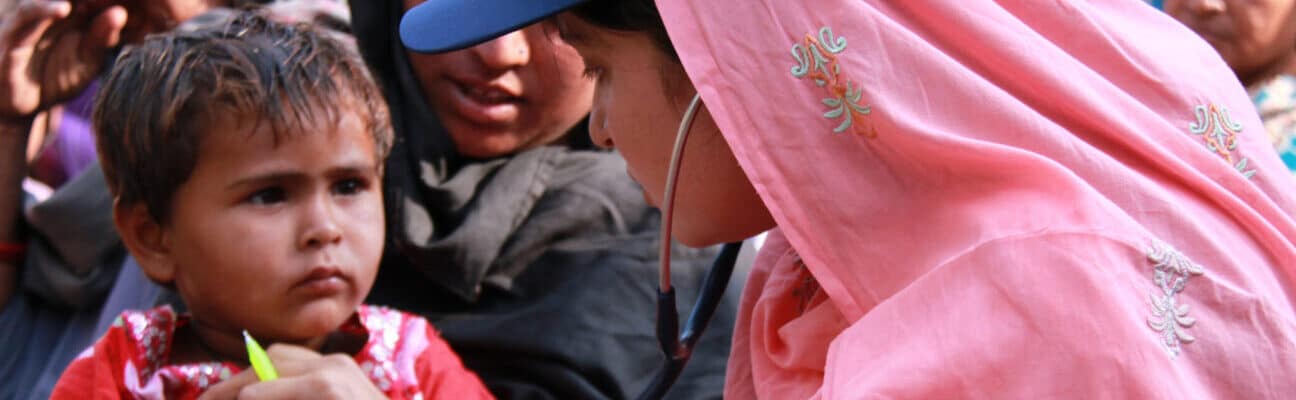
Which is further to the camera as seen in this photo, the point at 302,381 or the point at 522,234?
the point at 522,234

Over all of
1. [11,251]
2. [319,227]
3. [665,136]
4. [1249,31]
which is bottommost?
[11,251]

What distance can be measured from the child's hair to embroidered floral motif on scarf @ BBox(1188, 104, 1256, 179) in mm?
1185

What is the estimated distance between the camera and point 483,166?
8.55 feet

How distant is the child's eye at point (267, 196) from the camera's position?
6.42 feet

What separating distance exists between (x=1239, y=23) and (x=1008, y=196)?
5.78ft

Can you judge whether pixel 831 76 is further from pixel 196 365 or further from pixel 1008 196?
pixel 196 365

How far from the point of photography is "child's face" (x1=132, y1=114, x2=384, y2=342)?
6.32 feet

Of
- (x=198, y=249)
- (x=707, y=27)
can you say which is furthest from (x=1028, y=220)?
(x=198, y=249)

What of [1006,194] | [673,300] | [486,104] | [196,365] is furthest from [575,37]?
[486,104]

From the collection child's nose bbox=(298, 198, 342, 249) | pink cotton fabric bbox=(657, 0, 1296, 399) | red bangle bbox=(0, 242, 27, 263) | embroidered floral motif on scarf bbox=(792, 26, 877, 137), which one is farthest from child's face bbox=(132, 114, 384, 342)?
red bangle bbox=(0, 242, 27, 263)

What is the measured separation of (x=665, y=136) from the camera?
1.66m

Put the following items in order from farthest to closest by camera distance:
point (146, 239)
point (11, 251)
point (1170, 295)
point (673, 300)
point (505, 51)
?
point (11, 251), point (505, 51), point (146, 239), point (673, 300), point (1170, 295)

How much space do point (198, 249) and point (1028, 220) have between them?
4.02 ft

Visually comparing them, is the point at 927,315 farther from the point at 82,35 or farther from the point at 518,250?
the point at 82,35
